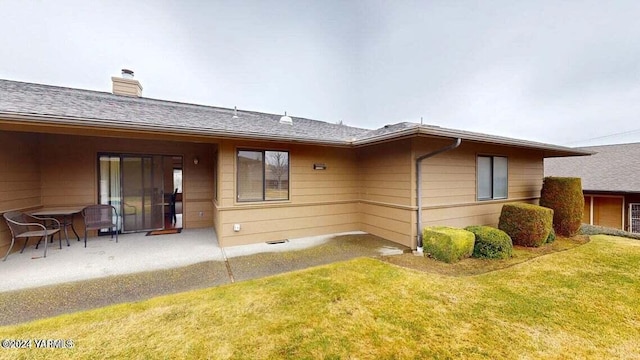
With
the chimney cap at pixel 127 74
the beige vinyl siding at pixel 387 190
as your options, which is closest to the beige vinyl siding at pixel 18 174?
the chimney cap at pixel 127 74

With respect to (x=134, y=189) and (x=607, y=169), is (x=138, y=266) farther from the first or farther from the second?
(x=607, y=169)

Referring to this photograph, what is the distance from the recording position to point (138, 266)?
12.7ft

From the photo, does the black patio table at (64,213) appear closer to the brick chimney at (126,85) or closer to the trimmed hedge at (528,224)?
the brick chimney at (126,85)

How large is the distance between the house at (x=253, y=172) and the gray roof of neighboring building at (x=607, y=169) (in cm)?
792

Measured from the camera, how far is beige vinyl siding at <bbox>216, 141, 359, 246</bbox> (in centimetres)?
500

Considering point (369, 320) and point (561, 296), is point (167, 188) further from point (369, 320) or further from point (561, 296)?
point (561, 296)

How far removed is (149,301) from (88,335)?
2.09 ft

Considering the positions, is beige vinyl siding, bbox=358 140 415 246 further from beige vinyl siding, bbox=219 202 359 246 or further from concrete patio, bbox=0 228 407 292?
beige vinyl siding, bbox=219 202 359 246

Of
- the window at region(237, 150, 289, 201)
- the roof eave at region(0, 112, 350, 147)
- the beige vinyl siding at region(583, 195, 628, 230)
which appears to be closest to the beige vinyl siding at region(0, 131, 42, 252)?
A: the roof eave at region(0, 112, 350, 147)

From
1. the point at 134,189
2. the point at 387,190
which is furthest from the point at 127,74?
the point at 387,190

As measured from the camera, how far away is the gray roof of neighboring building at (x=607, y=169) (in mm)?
10977

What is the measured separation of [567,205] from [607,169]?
35.4ft

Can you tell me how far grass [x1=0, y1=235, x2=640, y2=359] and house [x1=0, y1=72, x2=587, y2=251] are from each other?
2.06 meters

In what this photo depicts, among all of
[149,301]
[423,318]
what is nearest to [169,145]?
[149,301]
